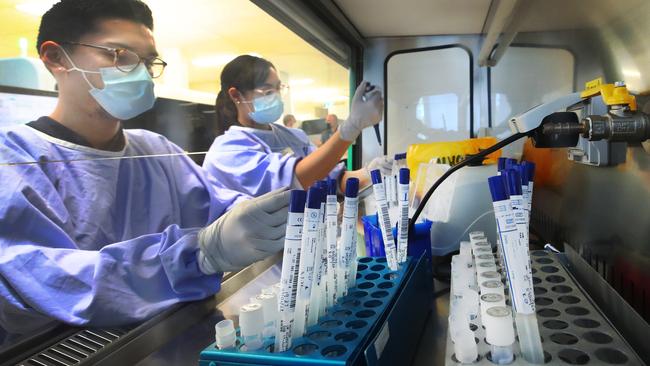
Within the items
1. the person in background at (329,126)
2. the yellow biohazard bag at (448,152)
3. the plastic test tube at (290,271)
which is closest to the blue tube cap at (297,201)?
the plastic test tube at (290,271)

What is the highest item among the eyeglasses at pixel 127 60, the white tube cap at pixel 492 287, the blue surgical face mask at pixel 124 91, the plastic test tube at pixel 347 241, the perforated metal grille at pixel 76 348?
the eyeglasses at pixel 127 60

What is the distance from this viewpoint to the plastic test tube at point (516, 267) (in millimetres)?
479

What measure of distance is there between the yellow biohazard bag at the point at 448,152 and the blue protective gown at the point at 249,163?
51 centimetres

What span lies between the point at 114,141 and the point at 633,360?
997 mm

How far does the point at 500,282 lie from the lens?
67 centimetres

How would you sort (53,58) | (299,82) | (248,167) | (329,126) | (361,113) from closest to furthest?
(53,58) → (248,167) → (361,113) → (299,82) → (329,126)

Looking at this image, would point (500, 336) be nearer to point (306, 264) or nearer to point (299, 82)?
point (306, 264)

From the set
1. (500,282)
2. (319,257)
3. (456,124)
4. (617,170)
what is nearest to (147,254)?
(319,257)

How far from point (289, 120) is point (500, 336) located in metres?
1.63

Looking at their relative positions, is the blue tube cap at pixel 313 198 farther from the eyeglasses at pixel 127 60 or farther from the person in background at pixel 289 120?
the person in background at pixel 289 120

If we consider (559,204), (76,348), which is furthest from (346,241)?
(559,204)

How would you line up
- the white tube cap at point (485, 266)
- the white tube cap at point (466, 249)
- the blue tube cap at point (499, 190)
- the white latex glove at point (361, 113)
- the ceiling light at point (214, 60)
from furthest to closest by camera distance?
the white latex glove at point (361, 113), the ceiling light at point (214, 60), the white tube cap at point (466, 249), the white tube cap at point (485, 266), the blue tube cap at point (499, 190)

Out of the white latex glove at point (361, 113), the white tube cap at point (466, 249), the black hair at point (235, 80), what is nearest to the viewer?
the white tube cap at point (466, 249)

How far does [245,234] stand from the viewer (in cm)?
100
